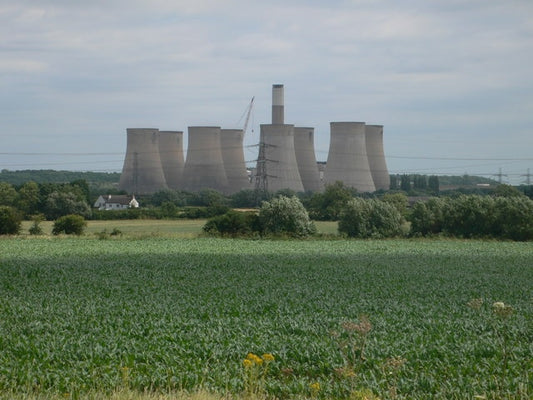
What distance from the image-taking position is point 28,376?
696 centimetres

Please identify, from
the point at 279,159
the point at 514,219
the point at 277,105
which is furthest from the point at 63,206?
the point at 277,105

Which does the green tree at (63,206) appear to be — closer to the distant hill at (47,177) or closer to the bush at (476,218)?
the bush at (476,218)

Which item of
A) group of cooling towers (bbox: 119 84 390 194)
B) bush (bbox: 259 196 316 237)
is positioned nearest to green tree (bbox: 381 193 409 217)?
group of cooling towers (bbox: 119 84 390 194)

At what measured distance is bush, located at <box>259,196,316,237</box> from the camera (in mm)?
32438

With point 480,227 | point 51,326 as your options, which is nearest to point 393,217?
point 480,227

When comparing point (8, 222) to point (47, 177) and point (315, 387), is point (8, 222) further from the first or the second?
point (47, 177)

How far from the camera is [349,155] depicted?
51.1 m

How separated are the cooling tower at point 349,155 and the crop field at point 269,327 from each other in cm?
3046

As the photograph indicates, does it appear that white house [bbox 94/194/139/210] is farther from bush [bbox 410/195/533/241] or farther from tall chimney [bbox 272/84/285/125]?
bush [bbox 410/195/533/241]

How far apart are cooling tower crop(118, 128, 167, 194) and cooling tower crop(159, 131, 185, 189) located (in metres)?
1.43

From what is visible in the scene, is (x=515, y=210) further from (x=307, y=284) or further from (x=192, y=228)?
(x=307, y=284)

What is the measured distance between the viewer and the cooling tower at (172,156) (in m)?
56.4

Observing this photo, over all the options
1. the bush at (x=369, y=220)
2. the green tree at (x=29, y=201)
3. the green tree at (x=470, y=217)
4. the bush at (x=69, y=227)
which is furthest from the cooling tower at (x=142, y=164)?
the green tree at (x=470, y=217)

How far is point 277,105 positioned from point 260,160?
1083cm
